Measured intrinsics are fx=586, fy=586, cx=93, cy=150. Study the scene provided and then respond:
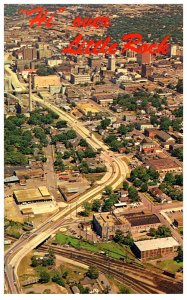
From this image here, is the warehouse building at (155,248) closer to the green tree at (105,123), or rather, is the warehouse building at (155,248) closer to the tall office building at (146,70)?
the green tree at (105,123)

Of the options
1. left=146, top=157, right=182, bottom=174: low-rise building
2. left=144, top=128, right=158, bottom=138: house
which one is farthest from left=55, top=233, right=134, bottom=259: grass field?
left=144, top=128, right=158, bottom=138: house

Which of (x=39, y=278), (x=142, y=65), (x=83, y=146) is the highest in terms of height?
(x=142, y=65)

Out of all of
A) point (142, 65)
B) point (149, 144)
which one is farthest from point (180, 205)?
point (142, 65)

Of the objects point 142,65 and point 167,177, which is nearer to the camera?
point 167,177

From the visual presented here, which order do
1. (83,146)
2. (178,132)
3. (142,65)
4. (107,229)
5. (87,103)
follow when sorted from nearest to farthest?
(107,229) → (83,146) → (178,132) → (87,103) → (142,65)

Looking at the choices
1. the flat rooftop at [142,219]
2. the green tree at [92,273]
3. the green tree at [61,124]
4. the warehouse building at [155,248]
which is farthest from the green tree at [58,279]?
the green tree at [61,124]

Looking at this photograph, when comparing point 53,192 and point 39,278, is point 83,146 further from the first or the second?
point 39,278
